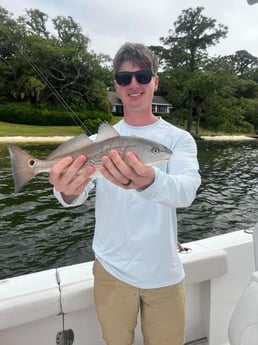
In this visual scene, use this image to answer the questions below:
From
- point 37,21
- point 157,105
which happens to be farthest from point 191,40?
point 37,21

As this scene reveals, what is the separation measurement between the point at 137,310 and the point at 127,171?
884 millimetres

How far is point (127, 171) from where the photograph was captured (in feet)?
4.82

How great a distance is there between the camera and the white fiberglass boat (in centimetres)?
172

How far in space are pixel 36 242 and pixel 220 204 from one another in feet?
22.5

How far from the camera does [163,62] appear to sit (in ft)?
189

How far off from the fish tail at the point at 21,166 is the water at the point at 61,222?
4.97 meters

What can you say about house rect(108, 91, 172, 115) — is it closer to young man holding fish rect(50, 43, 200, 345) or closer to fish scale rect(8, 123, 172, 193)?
young man holding fish rect(50, 43, 200, 345)

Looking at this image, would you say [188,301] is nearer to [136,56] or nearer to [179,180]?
[179,180]

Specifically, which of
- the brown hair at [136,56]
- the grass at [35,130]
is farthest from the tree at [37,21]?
the brown hair at [136,56]

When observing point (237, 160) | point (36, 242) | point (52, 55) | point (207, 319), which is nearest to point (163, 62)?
point (52, 55)

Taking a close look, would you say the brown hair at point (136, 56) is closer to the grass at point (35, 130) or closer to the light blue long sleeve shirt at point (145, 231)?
the light blue long sleeve shirt at point (145, 231)

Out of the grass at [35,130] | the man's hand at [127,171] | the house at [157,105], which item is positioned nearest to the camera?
the man's hand at [127,171]

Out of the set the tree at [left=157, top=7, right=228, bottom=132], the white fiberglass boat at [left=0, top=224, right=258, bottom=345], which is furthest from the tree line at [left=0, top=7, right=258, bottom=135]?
the white fiberglass boat at [left=0, top=224, right=258, bottom=345]

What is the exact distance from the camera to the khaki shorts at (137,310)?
A: 5.98ft
